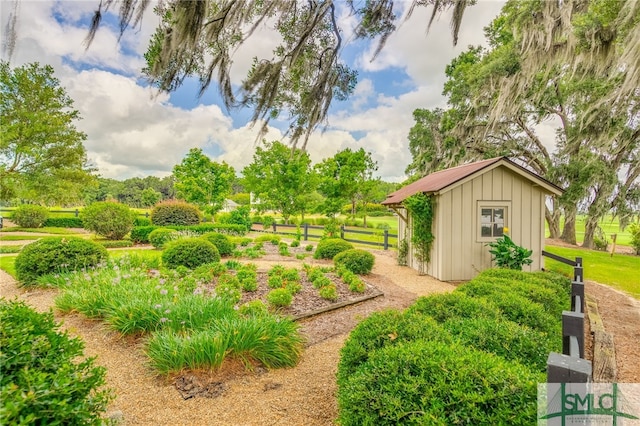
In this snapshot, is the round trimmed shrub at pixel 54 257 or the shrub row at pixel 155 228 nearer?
the round trimmed shrub at pixel 54 257

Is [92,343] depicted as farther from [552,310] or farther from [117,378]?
[552,310]

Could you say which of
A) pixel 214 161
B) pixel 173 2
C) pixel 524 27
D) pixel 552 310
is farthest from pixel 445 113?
pixel 214 161

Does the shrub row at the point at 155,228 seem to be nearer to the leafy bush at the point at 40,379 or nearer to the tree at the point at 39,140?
the tree at the point at 39,140

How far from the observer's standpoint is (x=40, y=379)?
1.29m

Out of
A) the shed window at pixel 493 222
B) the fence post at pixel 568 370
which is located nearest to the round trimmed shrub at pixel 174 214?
the shed window at pixel 493 222

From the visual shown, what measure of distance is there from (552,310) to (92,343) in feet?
18.1

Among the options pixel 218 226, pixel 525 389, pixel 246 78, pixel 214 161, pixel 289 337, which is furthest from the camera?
pixel 214 161

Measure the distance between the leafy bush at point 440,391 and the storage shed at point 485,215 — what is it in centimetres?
637

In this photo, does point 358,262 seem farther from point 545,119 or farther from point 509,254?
point 545,119

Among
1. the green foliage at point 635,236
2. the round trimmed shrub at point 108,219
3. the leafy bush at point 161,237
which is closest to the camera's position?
the leafy bush at point 161,237

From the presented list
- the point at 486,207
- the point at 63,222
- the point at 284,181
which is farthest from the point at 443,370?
the point at 63,222

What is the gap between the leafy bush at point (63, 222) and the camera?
19.6 meters

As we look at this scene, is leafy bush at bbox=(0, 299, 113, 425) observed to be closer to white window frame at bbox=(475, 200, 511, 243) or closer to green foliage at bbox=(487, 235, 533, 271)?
green foliage at bbox=(487, 235, 533, 271)

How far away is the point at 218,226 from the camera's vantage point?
15.7 m
